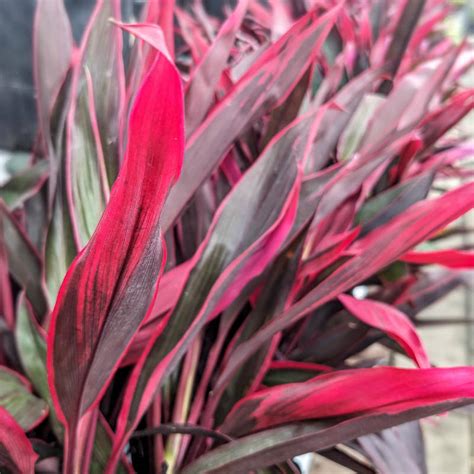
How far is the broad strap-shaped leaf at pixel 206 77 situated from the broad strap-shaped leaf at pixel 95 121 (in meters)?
0.05

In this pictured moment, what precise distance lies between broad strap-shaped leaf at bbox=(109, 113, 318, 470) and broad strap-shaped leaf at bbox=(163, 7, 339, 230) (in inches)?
1.0

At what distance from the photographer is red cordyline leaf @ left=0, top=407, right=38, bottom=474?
1.00 ft

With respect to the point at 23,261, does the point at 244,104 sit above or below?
above

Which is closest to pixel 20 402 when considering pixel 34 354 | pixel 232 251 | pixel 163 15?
pixel 34 354

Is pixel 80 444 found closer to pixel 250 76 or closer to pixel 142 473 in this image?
pixel 142 473

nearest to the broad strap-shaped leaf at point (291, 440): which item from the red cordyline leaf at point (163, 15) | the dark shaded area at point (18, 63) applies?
the red cordyline leaf at point (163, 15)

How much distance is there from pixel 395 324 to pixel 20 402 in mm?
236

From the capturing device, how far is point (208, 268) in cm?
39

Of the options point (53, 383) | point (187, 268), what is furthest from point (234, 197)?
point (53, 383)

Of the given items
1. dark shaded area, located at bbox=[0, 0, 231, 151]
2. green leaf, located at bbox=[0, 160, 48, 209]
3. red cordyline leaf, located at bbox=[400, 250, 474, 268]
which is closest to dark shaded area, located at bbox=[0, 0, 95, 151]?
dark shaded area, located at bbox=[0, 0, 231, 151]

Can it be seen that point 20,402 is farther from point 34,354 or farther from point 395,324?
point 395,324

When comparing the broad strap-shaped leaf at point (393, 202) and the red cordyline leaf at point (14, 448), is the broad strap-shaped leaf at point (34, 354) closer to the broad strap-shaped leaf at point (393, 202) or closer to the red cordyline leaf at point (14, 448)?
the red cordyline leaf at point (14, 448)

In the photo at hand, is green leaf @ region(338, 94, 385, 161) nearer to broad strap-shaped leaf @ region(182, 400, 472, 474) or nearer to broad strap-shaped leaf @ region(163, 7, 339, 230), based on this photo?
broad strap-shaped leaf @ region(163, 7, 339, 230)

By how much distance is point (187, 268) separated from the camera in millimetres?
390
